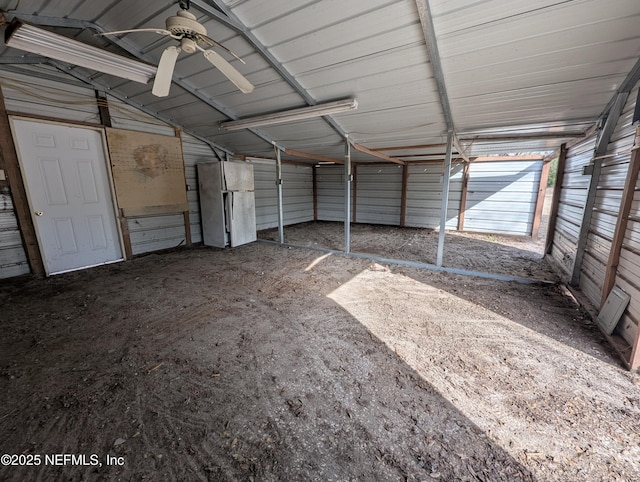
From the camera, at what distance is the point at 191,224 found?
591cm

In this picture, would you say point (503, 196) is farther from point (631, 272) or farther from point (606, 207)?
point (631, 272)

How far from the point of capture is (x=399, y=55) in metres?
2.55

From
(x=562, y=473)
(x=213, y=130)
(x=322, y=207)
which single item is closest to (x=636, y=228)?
(x=562, y=473)

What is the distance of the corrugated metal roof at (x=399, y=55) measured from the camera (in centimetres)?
204

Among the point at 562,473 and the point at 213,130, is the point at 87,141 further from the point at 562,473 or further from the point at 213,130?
the point at 562,473

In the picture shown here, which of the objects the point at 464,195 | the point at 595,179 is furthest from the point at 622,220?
the point at 464,195

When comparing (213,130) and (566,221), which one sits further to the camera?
(213,130)

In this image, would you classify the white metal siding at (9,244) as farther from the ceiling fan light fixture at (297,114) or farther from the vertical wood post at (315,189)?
the vertical wood post at (315,189)

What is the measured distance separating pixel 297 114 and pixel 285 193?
481 cm

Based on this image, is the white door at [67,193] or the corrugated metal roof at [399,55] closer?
the corrugated metal roof at [399,55]

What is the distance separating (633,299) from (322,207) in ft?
26.9

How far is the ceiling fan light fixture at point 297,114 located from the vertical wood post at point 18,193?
2.75 meters

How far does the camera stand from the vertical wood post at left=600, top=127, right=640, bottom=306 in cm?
225

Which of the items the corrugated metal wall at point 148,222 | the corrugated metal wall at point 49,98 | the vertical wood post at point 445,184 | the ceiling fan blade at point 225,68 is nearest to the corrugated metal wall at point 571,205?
the vertical wood post at point 445,184
